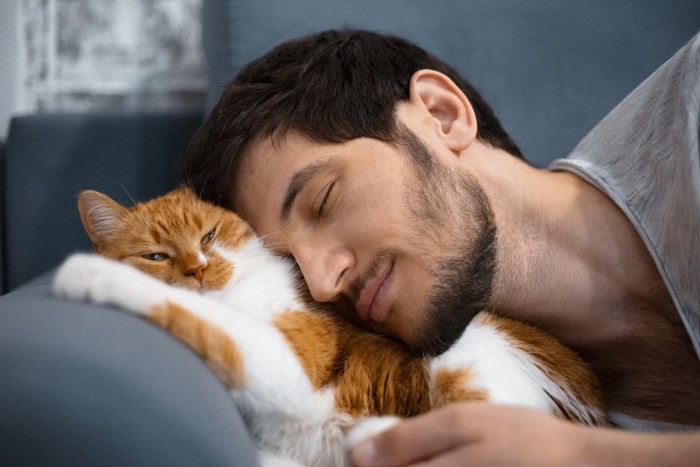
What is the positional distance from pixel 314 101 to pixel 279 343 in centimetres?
53

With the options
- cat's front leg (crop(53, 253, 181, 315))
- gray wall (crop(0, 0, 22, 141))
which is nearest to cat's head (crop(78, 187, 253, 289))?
cat's front leg (crop(53, 253, 181, 315))

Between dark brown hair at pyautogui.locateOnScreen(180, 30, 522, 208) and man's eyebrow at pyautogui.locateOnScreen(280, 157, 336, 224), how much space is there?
0.22 feet

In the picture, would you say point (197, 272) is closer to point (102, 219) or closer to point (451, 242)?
point (102, 219)

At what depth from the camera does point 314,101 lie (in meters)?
1.27

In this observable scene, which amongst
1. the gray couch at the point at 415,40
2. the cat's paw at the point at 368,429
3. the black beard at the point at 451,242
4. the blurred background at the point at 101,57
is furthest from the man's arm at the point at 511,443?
the blurred background at the point at 101,57

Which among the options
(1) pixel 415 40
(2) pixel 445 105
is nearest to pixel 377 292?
(2) pixel 445 105

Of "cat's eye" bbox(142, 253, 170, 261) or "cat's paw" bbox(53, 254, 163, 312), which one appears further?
"cat's eye" bbox(142, 253, 170, 261)

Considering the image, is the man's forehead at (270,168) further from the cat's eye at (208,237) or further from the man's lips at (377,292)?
the man's lips at (377,292)

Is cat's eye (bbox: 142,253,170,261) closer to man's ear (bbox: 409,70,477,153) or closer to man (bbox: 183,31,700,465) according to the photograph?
man (bbox: 183,31,700,465)

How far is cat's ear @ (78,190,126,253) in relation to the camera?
120 centimetres

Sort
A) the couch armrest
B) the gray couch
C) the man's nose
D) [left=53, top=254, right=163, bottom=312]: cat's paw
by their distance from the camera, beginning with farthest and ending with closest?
the gray couch < the man's nose < [left=53, top=254, right=163, bottom=312]: cat's paw < the couch armrest

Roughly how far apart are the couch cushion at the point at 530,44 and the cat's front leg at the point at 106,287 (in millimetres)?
1071

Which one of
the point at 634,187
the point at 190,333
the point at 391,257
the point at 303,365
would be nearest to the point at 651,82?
the point at 634,187

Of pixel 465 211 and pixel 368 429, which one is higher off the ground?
pixel 465 211
